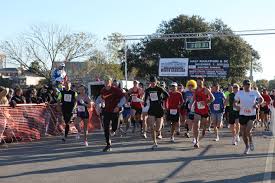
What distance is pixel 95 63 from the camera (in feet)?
216

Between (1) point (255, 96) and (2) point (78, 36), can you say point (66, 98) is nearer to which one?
(1) point (255, 96)

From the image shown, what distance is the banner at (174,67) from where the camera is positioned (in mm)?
41156

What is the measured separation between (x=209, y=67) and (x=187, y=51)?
556 inches

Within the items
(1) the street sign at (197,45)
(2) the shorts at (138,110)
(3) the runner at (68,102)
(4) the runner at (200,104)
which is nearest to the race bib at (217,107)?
(4) the runner at (200,104)

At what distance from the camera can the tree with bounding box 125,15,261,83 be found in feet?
178

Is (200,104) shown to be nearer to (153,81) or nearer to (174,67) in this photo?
(153,81)

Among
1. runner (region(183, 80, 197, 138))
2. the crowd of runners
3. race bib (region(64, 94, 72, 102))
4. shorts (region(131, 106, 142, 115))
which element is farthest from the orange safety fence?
runner (region(183, 80, 197, 138))

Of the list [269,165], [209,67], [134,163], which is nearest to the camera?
[269,165]

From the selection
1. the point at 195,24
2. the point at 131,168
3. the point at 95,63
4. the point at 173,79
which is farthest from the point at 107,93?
the point at 95,63

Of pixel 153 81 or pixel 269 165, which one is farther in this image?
pixel 153 81

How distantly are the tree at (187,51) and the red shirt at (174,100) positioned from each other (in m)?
37.1

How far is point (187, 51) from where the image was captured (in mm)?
54312

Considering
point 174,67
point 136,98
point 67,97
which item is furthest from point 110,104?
point 174,67

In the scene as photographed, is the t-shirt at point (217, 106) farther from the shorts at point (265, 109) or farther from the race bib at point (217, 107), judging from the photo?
the shorts at point (265, 109)
